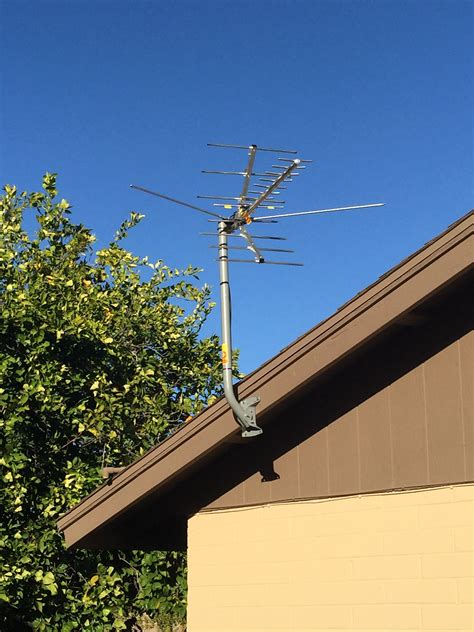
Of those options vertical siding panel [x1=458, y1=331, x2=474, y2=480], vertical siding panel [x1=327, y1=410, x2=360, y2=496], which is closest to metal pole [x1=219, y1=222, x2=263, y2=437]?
vertical siding panel [x1=327, y1=410, x2=360, y2=496]

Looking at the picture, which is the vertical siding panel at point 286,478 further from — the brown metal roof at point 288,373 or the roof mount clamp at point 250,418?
the roof mount clamp at point 250,418

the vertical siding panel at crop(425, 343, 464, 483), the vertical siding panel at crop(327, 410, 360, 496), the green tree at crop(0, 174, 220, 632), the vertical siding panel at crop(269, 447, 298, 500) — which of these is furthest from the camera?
the green tree at crop(0, 174, 220, 632)

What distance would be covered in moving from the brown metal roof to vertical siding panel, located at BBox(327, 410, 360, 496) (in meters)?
0.43

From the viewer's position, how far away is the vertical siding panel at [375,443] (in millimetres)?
7414

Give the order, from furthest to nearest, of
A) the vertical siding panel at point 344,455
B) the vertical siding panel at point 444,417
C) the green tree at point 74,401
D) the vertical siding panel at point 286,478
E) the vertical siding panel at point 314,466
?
the green tree at point 74,401, the vertical siding panel at point 286,478, the vertical siding panel at point 314,466, the vertical siding panel at point 344,455, the vertical siding panel at point 444,417

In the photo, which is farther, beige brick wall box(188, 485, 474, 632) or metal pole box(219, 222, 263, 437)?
metal pole box(219, 222, 263, 437)

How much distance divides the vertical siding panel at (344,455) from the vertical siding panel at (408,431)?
36 cm

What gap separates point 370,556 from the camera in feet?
24.1

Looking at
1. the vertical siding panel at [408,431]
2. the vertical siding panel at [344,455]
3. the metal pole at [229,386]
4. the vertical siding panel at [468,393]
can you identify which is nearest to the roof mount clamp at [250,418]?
the metal pole at [229,386]

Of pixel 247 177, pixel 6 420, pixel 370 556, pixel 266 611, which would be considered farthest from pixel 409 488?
pixel 6 420

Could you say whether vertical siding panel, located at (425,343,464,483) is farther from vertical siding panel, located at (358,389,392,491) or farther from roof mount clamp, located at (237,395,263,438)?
roof mount clamp, located at (237,395,263,438)

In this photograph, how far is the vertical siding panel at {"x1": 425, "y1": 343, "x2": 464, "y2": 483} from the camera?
276 inches

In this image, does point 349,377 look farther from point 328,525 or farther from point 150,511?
point 150,511

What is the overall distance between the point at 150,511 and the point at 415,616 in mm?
3162
